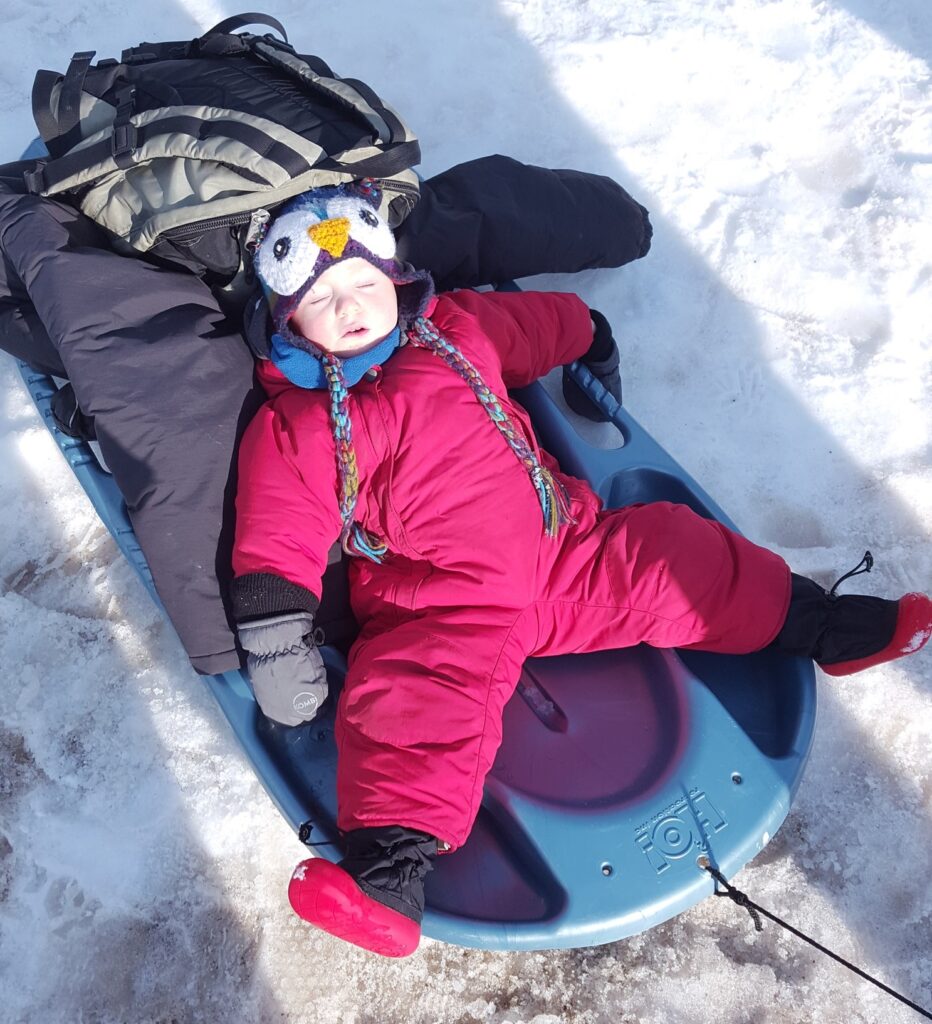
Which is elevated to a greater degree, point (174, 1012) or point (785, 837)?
point (785, 837)

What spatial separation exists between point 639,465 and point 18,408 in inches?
54.7

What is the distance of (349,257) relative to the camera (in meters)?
1.44

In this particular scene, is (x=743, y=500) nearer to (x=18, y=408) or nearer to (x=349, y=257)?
(x=349, y=257)

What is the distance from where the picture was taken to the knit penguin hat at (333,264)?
142 cm

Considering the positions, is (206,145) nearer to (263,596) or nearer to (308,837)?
(263,596)

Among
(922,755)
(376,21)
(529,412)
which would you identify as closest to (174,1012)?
(529,412)

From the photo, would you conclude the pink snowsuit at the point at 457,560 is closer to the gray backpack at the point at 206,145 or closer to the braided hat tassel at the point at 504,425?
the braided hat tassel at the point at 504,425

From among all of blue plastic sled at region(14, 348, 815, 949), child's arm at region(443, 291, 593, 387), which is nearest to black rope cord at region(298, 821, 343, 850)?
blue plastic sled at region(14, 348, 815, 949)

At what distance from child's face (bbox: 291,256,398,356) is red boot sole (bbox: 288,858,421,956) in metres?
0.81

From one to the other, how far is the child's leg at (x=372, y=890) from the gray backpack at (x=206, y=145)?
1.01m

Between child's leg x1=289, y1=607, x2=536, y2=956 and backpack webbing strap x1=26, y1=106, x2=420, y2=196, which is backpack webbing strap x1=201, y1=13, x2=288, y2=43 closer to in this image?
backpack webbing strap x1=26, y1=106, x2=420, y2=196

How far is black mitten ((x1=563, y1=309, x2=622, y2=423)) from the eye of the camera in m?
1.75

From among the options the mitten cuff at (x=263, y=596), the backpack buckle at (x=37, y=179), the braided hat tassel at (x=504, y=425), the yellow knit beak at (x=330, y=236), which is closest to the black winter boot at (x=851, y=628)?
the braided hat tassel at (x=504, y=425)

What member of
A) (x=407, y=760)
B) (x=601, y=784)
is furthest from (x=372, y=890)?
(x=601, y=784)
